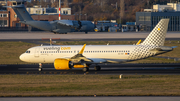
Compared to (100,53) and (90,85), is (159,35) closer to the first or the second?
(100,53)

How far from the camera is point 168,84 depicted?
25656mm

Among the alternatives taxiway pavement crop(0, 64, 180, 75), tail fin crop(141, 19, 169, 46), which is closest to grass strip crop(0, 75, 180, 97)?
taxiway pavement crop(0, 64, 180, 75)

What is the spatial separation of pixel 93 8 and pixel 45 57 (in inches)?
6373

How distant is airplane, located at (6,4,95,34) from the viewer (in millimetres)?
95688

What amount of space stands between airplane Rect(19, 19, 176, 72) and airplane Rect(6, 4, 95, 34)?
198 feet

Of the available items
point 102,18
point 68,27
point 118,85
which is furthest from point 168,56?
point 102,18

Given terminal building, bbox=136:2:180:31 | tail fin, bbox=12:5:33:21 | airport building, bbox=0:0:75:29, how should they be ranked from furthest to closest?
airport building, bbox=0:0:75:29, terminal building, bbox=136:2:180:31, tail fin, bbox=12:5:33:21

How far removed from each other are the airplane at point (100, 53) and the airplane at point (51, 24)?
6034 cm

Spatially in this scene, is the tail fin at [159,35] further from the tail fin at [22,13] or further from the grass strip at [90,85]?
the tail fin at [22,13]

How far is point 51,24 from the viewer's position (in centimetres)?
9919

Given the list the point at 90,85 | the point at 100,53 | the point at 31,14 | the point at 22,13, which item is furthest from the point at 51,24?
the point at 90,85

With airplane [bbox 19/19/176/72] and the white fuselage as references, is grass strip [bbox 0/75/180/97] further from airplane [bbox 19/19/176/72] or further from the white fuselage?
the white fuselage

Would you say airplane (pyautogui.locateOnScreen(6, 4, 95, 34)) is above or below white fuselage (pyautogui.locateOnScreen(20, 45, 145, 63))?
above

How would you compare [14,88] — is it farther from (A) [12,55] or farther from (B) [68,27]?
(B) [68,27]
